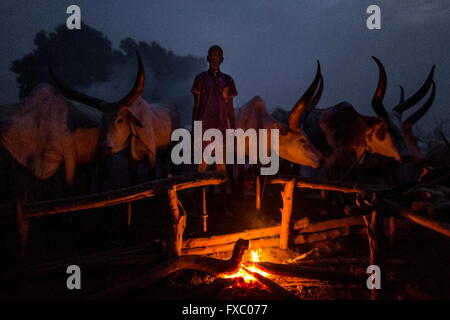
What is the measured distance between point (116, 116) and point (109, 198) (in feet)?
8.12

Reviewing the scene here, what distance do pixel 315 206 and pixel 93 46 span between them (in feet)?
69.1

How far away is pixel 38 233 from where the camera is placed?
4.36 m

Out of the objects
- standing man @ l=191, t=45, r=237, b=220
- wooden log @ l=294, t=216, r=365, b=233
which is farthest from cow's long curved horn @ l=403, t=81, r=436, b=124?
standing man @ l=191, t=45, r=237, b=220

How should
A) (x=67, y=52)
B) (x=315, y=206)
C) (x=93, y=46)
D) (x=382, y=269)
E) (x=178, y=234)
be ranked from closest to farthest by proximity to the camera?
(x=382, y=269)
(x=178, y=234)
(x=315, y=206)
(x=67, y=52)
(x=93, y=46)

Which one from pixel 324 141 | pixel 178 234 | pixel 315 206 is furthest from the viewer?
pixel 324 141

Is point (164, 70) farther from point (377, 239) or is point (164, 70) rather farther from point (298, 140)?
point (377, 239)

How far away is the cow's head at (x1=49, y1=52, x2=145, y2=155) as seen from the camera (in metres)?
4.82

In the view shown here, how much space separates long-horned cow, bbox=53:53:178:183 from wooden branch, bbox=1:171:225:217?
1.93m

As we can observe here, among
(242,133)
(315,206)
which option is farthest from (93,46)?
(315,206)

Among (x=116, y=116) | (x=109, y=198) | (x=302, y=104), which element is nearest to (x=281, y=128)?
(x=302, y=104)

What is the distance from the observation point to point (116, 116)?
4.98 m

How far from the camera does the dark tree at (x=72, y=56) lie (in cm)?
1702

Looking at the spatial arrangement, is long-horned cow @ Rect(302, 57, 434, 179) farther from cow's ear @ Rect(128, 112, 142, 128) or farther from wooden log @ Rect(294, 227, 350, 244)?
cow's ear @ Rect(128, 112, 142, 128)
